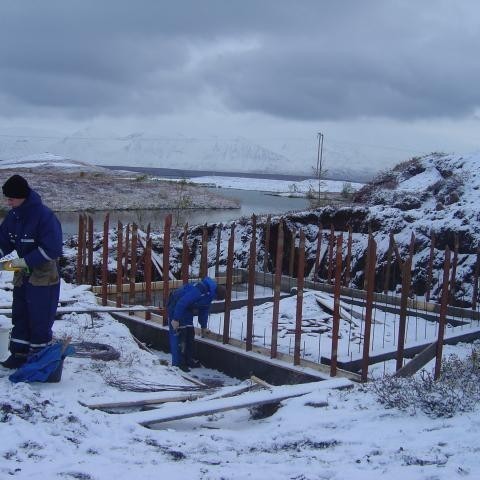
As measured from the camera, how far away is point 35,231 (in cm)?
551

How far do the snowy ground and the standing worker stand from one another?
449mm

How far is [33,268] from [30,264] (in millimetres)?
163

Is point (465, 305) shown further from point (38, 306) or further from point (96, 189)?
point (96, 189)

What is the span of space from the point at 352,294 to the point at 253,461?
7.52 m

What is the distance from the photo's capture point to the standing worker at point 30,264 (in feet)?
17.7

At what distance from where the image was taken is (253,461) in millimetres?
4129

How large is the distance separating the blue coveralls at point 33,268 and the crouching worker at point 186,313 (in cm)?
248

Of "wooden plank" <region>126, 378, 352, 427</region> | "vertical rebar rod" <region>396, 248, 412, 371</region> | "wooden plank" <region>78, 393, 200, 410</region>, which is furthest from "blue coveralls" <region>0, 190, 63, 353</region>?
"vertical rebar rod" <region>396, 248, 412, 371</region>

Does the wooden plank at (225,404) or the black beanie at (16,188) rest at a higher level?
the black beanie at (16,188)

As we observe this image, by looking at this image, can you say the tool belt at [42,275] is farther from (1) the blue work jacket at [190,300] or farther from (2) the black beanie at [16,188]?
(1) the blue work jacket at [190,300]

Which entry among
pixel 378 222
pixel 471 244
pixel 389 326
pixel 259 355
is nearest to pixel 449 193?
pixel 378 222

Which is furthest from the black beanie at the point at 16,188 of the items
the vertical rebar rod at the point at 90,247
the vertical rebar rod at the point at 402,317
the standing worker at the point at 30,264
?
the vertical rebar rod at the point at 90,247

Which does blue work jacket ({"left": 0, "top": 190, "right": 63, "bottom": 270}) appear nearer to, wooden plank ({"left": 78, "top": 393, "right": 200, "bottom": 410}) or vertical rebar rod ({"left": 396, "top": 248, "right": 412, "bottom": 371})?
wooden plank ({"left": 78, "top": 393, "right": 200, "bottom": 410})

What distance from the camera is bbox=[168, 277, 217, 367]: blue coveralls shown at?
7996mm
